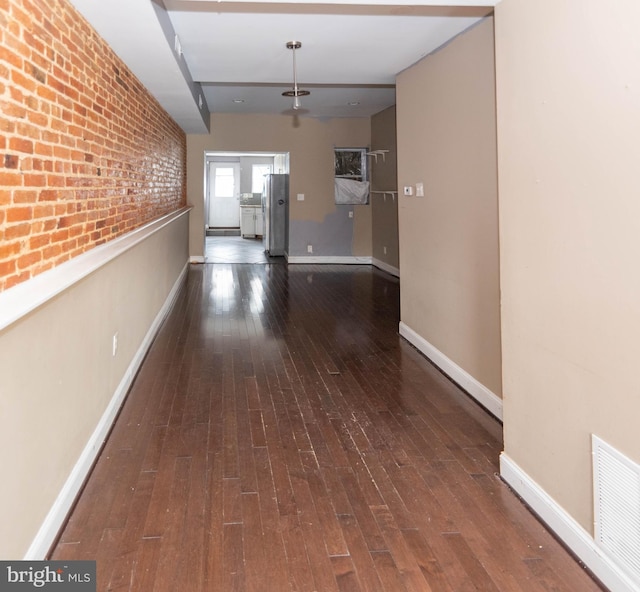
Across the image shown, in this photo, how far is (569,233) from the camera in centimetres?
192

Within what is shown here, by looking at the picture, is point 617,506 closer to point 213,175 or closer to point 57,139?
point 57,139

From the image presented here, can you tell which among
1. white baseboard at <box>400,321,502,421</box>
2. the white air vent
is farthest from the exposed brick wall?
white baseboard at <box>400,321,502,421</box>

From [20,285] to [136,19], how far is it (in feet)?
6.01

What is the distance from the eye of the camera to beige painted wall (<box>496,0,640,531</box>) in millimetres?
1629

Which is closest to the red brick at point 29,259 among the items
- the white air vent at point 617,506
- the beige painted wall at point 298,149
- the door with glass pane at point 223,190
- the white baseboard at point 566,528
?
the white air vent at point 617,506

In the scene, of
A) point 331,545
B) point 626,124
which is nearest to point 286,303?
point 331,545

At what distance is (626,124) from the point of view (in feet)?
5.23

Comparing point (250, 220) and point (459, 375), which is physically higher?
point (250, 220)

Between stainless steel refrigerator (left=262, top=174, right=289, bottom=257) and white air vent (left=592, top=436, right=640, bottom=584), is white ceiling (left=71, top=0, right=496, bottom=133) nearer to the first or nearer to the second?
white air vent (left=592, top=436, right=640, bottom=584)

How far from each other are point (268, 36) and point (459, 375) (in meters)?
2.69

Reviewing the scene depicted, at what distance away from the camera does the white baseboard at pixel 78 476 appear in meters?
1.85

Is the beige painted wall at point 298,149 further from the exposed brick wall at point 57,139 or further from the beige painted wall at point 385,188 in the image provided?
the exposed brick wall at point 57,139

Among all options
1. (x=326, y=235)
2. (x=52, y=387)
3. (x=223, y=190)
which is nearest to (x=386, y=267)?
(x=326, y=235)

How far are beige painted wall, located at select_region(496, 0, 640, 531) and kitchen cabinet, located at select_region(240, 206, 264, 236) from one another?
1385cm
